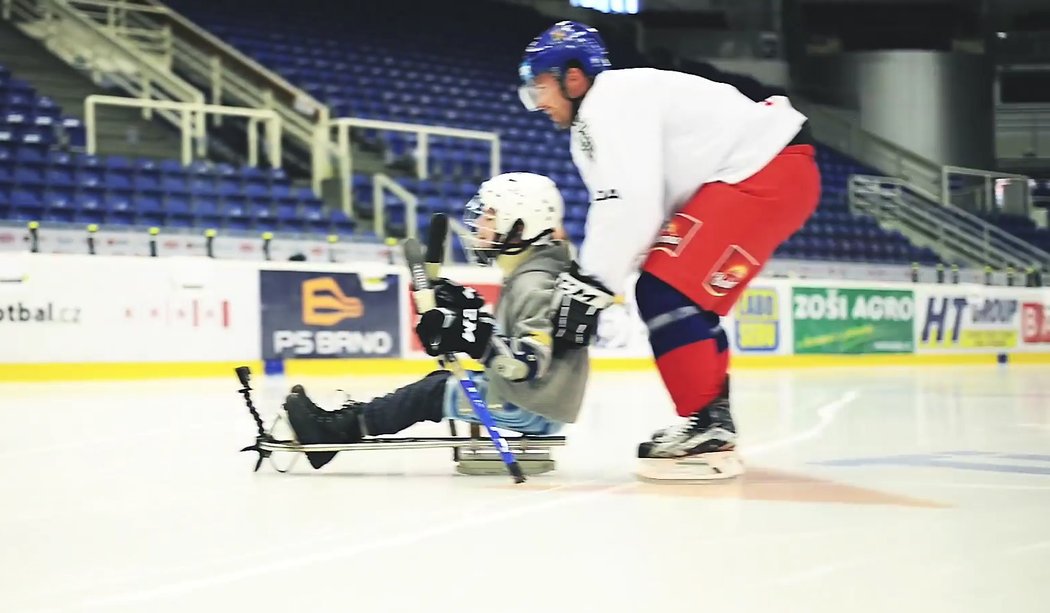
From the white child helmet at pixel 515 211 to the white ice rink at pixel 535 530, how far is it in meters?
0.63

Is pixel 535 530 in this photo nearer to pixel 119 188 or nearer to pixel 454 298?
pixel 454 298

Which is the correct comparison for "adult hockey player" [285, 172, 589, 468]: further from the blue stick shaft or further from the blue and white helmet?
the blue and white helmet

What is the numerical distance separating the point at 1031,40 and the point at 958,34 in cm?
151

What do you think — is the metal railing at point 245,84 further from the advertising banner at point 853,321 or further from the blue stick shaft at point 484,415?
the blue stick shaft at point 484,415

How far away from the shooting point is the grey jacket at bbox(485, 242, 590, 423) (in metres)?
2.82

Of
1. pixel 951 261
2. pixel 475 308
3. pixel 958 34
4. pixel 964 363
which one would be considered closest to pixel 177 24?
pixel 964 363

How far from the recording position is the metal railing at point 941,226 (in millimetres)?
17906

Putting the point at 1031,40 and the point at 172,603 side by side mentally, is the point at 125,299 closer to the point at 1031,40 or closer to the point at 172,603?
the point at 172,603

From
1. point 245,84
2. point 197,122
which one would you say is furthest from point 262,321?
point 245,84

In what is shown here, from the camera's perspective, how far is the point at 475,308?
2748 millimetres

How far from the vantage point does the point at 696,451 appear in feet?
9.00

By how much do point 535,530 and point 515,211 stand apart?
110 centimetres

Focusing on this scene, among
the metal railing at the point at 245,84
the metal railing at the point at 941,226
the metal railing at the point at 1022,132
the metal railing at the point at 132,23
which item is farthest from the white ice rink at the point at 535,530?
the metal railing at the point at 1022,132

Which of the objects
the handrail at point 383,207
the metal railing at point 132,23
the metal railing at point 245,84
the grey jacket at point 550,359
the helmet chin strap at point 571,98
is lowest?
the grey jacket at point 550,359
